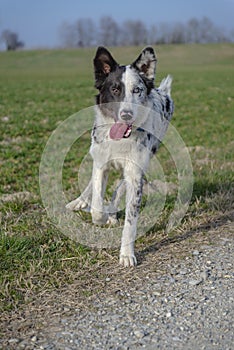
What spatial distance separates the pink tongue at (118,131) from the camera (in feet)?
15.7

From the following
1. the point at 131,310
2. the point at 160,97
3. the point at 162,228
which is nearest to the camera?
the point at 131,310

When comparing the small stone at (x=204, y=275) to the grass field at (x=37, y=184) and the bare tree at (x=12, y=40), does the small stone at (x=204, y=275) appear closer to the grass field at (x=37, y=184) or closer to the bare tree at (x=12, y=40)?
the grass field at (x=37, y=184)

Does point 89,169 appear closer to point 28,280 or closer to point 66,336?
point 28,280

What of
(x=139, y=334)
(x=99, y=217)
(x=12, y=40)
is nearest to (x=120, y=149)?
(x=99, y=217)

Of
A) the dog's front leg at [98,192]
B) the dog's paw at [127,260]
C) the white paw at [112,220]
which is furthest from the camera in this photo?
the white paw at [112,220]

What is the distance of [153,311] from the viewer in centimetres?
374

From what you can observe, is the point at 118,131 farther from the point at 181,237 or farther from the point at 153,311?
the point at 153,311

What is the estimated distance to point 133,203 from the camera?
4.85 metres

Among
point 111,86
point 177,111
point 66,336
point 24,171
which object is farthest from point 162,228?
point 177,111

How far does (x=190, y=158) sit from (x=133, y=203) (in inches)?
182

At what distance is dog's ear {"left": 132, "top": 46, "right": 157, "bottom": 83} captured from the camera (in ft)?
16.1

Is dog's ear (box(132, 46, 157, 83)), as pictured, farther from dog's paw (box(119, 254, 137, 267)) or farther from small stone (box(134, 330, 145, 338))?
small stone (box(134, 330, 145, 338))

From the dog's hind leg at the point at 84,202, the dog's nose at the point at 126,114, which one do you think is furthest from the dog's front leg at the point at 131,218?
the dog's hind leg at the point at 84,202

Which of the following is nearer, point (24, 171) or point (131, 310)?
point (131, 310)
